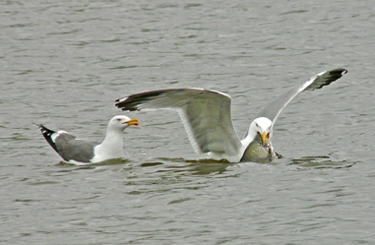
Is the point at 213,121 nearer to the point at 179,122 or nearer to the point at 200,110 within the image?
the point at 200,110

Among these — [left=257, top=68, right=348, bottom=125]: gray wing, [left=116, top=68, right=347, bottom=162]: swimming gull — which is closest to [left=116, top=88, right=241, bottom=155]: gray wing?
[left=116, top=68, right=347, bottom=162]: swimming gull

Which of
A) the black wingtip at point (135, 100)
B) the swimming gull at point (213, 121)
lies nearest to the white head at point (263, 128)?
the swimming gull at point (213, 121)

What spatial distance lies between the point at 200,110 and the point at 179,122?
2.63 metres

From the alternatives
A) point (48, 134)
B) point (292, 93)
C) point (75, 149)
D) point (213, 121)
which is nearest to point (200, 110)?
point (213, 121)

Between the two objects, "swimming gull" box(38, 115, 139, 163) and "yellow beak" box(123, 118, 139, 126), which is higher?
"yellow beak" box(123, 118, 139, 126)

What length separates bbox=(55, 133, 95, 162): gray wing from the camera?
10.8 meters

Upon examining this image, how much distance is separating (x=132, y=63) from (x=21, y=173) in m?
6.37

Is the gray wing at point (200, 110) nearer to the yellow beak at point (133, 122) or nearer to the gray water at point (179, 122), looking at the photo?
the gray water at point (179, 122)

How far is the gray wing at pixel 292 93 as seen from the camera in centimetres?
1098

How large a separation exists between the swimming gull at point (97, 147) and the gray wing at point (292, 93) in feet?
6.37

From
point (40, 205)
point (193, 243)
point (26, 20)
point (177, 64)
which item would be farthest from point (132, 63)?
point (193, 243)

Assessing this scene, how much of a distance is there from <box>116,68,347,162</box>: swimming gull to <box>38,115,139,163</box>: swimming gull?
0.91m

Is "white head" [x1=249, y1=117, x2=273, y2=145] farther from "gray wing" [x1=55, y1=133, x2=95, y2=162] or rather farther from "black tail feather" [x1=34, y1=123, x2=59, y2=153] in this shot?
"black tail feather" [x1=34, y1=123, x2=59, y2=153]

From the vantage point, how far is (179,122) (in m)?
12.8
